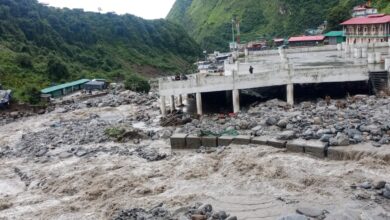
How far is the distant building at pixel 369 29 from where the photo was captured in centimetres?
5257

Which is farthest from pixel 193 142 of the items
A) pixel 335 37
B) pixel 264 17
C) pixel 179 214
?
pixel 264 17

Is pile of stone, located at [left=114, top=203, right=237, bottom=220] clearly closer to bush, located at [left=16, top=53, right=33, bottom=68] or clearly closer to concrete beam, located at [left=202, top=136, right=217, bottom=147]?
concrete beam, located at [left=202, top=136, right=217, bottom=147]

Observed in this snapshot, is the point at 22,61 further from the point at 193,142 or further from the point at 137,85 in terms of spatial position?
the point at 193,142

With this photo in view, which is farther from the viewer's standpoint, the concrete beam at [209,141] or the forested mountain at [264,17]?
the forested mountain at [264,17]

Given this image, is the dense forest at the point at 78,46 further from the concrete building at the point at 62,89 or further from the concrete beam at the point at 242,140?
the concrete beam at the point at 242,140

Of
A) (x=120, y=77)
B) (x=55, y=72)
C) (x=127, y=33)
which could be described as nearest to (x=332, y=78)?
(x=55, y=72)

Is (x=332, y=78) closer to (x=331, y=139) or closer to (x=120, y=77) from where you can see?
(x=331, y=139)

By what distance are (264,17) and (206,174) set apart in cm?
9981

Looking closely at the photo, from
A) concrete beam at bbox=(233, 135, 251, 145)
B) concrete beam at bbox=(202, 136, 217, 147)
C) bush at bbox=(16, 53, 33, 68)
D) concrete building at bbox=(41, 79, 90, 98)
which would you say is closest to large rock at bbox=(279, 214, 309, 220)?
concrete beam at bbox=(233, 135, 251, 145)

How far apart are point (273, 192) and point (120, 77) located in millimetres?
59751

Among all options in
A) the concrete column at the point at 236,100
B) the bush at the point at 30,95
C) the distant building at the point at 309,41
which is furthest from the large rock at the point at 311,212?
the distant building at the point at 309,41

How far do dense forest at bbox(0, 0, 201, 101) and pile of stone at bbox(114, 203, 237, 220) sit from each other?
36040 mm

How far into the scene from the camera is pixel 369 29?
54.9 meters

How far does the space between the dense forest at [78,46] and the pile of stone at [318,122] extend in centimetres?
2864
